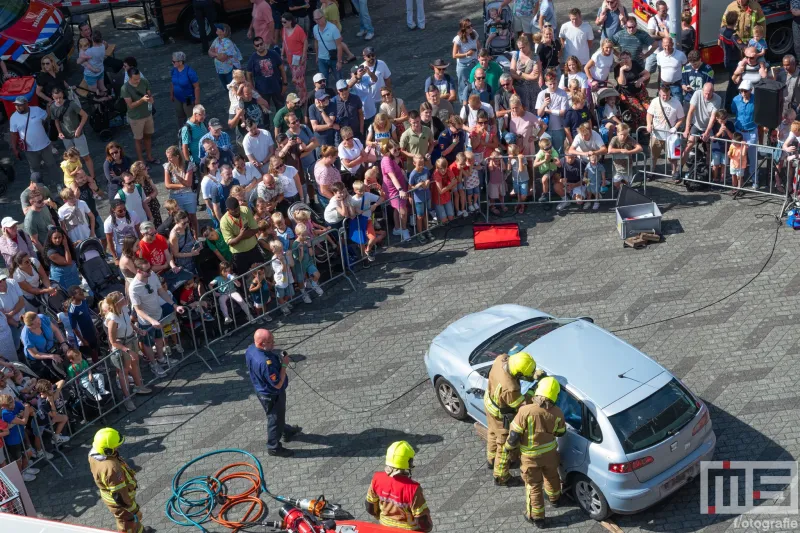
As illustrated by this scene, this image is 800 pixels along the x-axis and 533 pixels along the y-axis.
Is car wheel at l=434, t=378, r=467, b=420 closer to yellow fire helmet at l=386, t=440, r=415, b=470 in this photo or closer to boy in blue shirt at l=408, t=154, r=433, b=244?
yellow fire helmet at l=386, t=440, r=415, b=470

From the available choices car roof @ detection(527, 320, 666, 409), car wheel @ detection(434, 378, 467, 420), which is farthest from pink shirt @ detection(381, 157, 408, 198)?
car roof @ detection(527, 320, 666, 409)

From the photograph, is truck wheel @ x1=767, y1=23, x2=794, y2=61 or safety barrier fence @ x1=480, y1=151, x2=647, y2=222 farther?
truck wheel @ x1=767, y1=23, x2=794, y2=61

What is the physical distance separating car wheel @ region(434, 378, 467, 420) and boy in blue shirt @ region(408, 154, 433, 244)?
4117 mm

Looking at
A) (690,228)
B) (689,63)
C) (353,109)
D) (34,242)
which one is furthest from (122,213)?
(689,63)

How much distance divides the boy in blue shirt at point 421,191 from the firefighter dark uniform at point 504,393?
206 inches

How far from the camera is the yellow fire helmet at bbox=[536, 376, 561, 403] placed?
11938 mm

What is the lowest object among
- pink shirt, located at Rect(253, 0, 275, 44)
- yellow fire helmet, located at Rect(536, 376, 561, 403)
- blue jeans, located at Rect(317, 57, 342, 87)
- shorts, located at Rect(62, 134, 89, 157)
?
yellow fire helmet, located at Rect(536, 376, 561, 403)

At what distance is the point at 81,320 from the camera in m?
14.8

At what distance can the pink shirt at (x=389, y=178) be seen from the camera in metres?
17.3

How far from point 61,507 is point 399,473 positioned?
4.58m

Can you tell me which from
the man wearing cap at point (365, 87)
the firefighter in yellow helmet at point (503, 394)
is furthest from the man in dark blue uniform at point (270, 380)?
the man wearing cap at point (365, 87)

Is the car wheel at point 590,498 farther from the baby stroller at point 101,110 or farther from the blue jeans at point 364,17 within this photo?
the blue jeans at point 364,17

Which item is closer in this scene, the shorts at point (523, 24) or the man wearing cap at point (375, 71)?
the man wearing cap at point (375, 71)

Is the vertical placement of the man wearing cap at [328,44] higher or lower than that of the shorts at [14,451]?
higher
